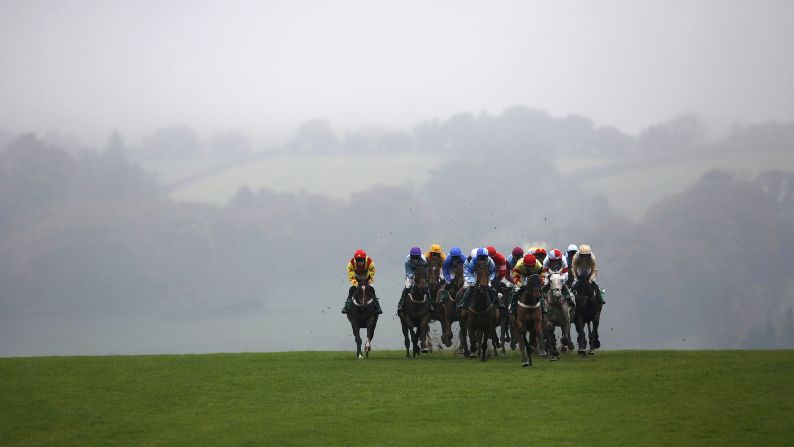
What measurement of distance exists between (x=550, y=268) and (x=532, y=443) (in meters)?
15.0

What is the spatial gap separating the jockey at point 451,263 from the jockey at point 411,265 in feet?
2.04

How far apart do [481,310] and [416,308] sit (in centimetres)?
405

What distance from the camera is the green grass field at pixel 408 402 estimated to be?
22.7m

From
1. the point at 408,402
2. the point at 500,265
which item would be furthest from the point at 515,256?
the point at 408,402

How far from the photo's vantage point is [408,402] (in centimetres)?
2609

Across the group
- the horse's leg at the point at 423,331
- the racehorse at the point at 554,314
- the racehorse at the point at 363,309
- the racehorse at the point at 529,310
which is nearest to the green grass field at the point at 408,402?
the racehorse at the point at 554,314

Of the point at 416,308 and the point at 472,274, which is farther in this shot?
the point at 416,308

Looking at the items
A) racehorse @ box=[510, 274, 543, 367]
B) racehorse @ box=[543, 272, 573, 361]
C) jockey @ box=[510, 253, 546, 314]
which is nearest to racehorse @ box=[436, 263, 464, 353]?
racehorse @ box=[543, 272, 573, 361]

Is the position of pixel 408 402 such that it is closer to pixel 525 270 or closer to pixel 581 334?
pixel 525 270

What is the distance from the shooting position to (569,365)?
32.5m

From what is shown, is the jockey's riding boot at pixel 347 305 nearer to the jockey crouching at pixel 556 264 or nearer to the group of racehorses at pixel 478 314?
the group of racehorses at pixel 478 314

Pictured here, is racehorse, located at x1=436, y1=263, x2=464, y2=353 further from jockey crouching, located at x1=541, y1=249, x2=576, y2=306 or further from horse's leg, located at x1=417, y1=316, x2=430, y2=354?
jockey crouching, located at x1=541, y1=249, x2=576, y2=306

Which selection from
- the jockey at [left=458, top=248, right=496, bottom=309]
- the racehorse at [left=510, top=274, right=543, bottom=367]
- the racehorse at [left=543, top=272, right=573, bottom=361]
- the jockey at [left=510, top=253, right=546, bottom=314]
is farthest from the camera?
the racehorse at [left=543, top=272, right=573, bottom=361]

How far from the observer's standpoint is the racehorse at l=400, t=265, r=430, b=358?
120 feet
